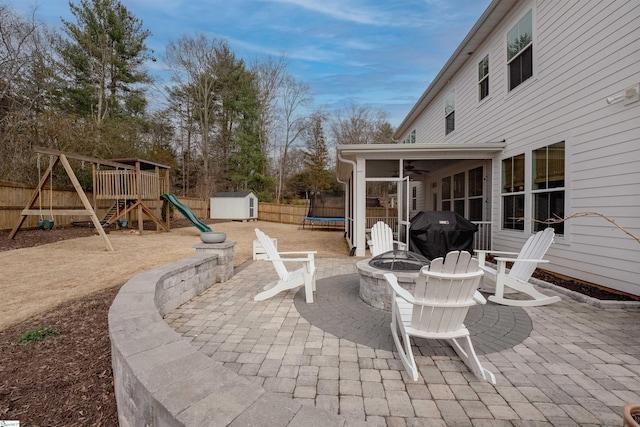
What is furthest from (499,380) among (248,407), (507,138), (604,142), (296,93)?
(296,93)

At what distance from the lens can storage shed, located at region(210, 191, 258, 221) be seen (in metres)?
19.4

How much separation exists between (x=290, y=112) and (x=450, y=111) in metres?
17.4

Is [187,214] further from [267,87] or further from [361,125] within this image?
[361,125]

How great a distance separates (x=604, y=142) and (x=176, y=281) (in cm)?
615

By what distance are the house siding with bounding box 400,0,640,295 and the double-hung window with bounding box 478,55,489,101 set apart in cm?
86

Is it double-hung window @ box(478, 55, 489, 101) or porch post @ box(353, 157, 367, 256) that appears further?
double-hung window @ box(478, 55, 489, 101)

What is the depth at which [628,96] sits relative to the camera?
392 cm

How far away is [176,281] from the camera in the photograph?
354 cm

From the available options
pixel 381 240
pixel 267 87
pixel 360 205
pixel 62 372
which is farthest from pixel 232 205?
pixel 62 372

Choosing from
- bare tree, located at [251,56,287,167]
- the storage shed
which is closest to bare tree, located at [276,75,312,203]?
bare tree, located at [251,56,287,167]

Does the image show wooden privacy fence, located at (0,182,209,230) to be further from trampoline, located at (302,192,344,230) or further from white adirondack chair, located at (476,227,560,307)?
white adirondack chair, located at (476,227,560,307)

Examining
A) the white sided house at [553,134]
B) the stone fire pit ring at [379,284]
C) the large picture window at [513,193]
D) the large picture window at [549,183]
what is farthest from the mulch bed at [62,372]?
the large picture window at [513,193]

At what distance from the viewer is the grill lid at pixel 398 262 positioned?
12.2 feet

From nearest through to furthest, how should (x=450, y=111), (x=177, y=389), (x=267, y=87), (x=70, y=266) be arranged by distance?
(x=177, y=389) → (x=70, y=266) → (x=450, y=111) → (x=267, y=87)
